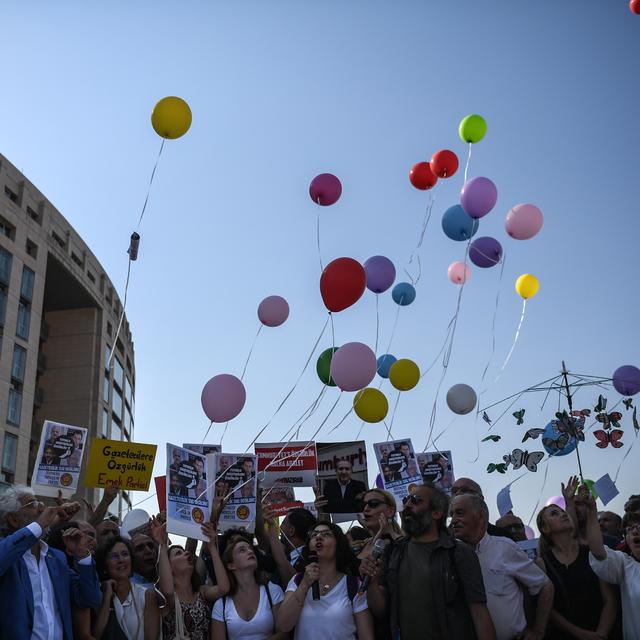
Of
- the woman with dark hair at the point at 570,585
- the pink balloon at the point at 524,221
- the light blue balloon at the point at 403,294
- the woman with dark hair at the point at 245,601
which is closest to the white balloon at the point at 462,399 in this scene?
the light blue balloon at the point at 403,294

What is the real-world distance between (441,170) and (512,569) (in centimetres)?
684

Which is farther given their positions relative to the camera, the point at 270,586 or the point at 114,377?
the point at 114,377

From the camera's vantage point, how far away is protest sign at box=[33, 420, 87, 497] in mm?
6500

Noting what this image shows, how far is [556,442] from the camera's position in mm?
9344

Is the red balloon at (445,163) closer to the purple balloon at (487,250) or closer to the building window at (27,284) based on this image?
the purple balloon at (487,250)

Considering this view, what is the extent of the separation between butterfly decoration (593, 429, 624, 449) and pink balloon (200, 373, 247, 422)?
192 inches

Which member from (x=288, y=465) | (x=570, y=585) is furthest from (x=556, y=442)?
(x=570, y=585)

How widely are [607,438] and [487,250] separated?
10.0 ft

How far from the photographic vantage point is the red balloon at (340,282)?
813 cm

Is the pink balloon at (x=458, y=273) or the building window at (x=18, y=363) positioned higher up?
the building window at (x=18, y=363)

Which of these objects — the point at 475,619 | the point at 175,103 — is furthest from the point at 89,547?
the point at 175,103

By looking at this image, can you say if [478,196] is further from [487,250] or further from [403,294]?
[403,294]

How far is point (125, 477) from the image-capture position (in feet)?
22.0

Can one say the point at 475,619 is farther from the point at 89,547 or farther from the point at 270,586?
the point at 89,547
